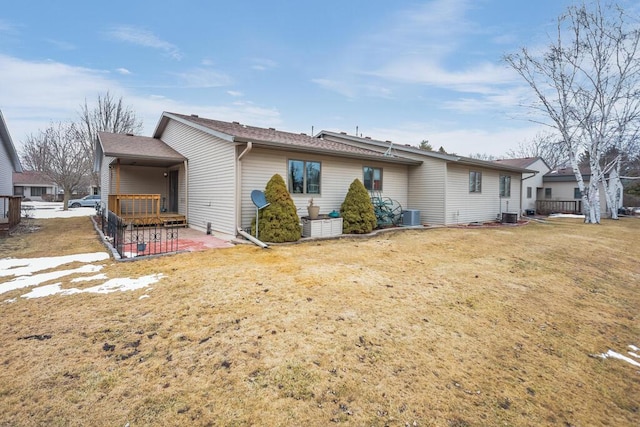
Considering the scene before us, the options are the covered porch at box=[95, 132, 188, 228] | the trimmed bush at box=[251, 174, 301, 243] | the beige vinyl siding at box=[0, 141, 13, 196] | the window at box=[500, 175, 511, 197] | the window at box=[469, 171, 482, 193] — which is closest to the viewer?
the trimmed bush at box=[251, 174, 301, 243]

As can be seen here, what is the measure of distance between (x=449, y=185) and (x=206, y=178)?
32.3 ft

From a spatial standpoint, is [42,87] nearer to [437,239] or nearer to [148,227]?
[148,227]

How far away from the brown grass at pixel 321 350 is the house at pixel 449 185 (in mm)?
7351

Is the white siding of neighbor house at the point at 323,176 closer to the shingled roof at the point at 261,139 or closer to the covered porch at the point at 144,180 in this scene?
the shingled roof at the point at 261,139

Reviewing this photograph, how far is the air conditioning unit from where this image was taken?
41.4 feet

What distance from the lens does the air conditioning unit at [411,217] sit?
12.6 meters

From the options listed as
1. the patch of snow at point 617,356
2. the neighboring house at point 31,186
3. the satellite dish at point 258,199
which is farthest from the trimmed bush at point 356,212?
the neighboring house at point 31,186

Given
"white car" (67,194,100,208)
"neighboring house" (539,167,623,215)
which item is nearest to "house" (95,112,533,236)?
"neighboring house" (539,167,623,215)

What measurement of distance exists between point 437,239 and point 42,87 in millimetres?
20869

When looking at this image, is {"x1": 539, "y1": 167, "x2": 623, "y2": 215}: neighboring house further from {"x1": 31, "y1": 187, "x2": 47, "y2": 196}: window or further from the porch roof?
{"x1": 31, "y1": 187, "x2": 47, "y2": 196}: window

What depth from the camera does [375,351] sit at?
3.13 meters

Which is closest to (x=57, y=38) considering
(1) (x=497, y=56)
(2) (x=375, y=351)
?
(2) (x=375, y=351)

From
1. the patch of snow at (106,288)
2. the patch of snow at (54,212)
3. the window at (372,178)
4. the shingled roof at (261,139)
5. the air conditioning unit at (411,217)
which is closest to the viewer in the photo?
the patch of snow at (106,288)

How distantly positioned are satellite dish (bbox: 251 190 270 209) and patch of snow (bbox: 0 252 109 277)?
3.63 meters
